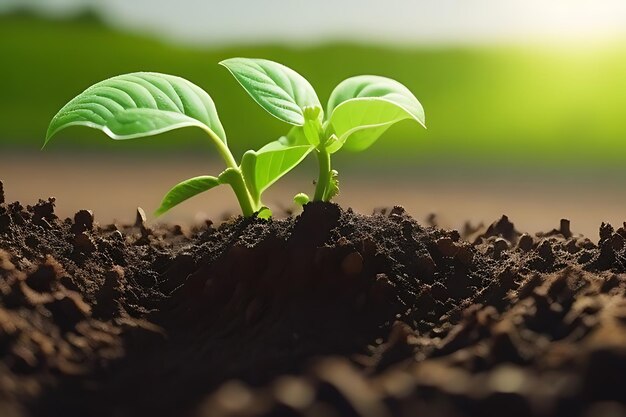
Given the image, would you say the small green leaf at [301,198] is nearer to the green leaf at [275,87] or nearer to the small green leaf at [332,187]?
the small green leaf at [332,187]

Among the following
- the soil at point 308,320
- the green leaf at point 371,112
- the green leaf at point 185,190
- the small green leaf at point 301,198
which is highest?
the green leaf at point 371,112

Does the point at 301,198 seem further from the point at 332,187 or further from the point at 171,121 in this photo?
the point at 171,121

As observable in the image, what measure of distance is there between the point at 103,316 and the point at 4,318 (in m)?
0.18

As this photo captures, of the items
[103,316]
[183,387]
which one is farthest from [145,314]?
[183,387]

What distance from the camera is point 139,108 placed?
1.23 m

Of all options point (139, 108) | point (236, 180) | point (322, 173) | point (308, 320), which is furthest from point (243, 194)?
point (308, 320)

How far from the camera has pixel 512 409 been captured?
74 centimetres

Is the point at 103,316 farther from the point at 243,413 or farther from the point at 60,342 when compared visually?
the point at 243,413

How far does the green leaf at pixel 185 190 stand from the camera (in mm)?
1332

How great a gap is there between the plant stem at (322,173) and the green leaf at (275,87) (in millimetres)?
60

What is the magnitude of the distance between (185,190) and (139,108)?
17 centimetres

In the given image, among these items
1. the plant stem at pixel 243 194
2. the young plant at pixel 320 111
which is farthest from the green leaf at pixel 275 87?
the plant stem at pixel 243 194

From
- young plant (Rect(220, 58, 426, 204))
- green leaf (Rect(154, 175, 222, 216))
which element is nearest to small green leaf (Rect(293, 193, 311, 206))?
young plant (Rect(220, 58, 426, 204))

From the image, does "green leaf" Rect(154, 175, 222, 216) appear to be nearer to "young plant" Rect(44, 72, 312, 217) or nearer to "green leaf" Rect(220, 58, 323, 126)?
"young plant" Rect(44, 72, 312, 217)
